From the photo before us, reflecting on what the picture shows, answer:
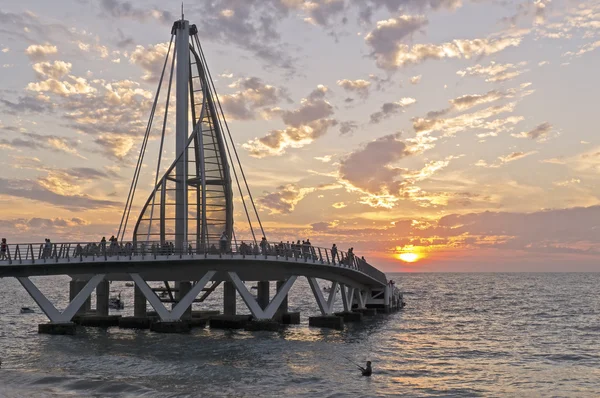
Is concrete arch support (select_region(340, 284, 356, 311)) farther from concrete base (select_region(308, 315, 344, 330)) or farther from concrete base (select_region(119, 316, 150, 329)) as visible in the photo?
concrete base (select_region(119, 316, 150, 329))

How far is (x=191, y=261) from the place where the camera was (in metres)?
47.6

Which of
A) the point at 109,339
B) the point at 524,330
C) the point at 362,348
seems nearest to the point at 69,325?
the point at 109,339

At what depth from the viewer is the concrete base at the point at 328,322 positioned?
5784cm

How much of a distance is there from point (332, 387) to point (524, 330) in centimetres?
3517

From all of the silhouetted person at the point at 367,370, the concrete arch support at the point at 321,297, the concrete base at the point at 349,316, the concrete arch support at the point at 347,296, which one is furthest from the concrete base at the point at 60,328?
the concrete arch support at the point at 347,296

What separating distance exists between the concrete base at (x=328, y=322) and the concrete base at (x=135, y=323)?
13537mm

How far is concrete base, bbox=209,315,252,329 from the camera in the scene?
2180 inches

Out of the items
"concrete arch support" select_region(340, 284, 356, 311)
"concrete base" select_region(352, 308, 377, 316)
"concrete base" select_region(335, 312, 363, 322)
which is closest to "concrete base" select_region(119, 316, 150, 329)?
"concrete base" select_region(335, 312, 363, 322)

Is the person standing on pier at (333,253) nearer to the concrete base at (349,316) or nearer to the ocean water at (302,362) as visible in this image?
the ocean water at (302,362)

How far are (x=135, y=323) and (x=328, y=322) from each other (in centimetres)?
1560

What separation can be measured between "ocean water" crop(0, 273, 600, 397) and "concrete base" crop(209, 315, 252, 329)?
1.92 metres

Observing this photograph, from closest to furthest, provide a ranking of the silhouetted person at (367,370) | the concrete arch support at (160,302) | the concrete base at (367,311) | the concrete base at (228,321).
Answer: the silhouetted person at (367,370) < the concrete arch support at (160,302) < the concrete base at (228,321) < the concrete base at (367,311)

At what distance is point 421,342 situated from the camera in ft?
167

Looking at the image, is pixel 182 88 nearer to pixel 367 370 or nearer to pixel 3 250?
pixel 3 250
